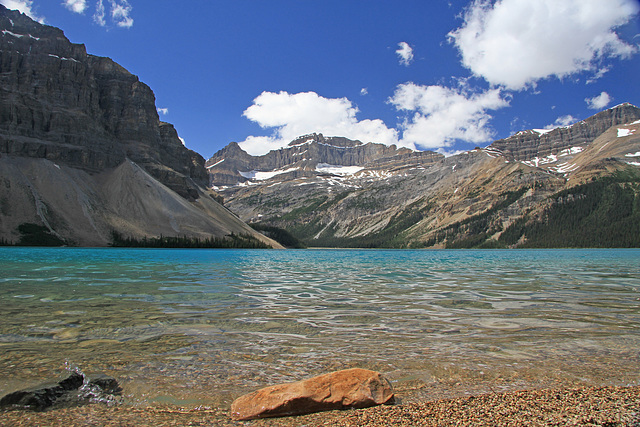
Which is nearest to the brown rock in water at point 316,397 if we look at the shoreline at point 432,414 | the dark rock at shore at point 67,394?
the shoreline at point 432,414

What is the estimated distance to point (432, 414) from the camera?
283 inches

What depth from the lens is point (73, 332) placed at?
552 inches

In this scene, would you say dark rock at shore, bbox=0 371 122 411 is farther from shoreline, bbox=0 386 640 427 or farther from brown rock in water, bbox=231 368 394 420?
brown rock in water, bbox=231 368 394 420

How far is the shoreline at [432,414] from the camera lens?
22.1 ft

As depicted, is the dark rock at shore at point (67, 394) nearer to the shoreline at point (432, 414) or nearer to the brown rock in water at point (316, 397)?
the shoreline at point (432, 414)

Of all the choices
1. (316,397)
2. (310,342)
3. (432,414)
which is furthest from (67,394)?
(432,414)

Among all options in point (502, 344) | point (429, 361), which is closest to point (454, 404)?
point (429, 361)

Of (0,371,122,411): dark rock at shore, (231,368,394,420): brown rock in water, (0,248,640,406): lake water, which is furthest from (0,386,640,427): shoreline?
(0,248,640,406): lake water

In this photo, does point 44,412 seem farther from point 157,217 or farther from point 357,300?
point 157,217

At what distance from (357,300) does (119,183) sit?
651ft

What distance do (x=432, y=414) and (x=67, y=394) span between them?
763 cm

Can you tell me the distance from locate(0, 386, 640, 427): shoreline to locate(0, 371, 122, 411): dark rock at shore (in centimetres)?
29

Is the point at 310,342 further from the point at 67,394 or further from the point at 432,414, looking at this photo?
the point at 67,394

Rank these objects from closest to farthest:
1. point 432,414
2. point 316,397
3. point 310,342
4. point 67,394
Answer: point 432,414, point 316,397, point 67,394, point 310,342
